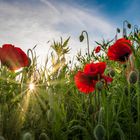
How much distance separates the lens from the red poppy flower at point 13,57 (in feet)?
9.17

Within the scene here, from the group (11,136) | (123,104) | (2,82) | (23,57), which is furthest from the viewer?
(23,57)

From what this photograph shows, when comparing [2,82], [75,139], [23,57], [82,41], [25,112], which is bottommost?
[75,139]

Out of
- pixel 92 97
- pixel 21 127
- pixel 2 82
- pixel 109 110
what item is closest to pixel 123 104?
pixel 109 110

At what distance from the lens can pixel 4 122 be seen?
2.10 m

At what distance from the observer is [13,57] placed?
292cm

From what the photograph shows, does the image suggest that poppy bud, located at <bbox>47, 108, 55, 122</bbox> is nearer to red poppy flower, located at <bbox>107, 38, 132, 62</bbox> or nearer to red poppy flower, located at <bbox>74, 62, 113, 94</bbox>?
red poppy flower, located at <bbox>74, 62, 113, 94</bbox>

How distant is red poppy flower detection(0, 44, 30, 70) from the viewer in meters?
2.79

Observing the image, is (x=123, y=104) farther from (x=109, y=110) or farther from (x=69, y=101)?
(x=69, y=101)

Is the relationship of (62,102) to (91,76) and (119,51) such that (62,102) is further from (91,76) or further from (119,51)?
(119,51)

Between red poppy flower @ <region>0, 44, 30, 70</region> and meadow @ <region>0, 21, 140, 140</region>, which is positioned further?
red poppy flower @ <region>0, 44, 30, 70</region>

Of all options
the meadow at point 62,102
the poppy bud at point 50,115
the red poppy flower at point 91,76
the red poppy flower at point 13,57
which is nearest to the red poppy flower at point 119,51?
the meadow at point 62,102

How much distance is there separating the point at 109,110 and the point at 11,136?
1.99 feet

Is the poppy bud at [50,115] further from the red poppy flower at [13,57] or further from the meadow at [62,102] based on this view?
the red poppy flower at [13,57]

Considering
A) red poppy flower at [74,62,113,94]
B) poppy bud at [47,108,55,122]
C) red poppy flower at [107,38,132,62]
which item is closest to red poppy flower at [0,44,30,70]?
red poppy flower at [74,62,113,94]
